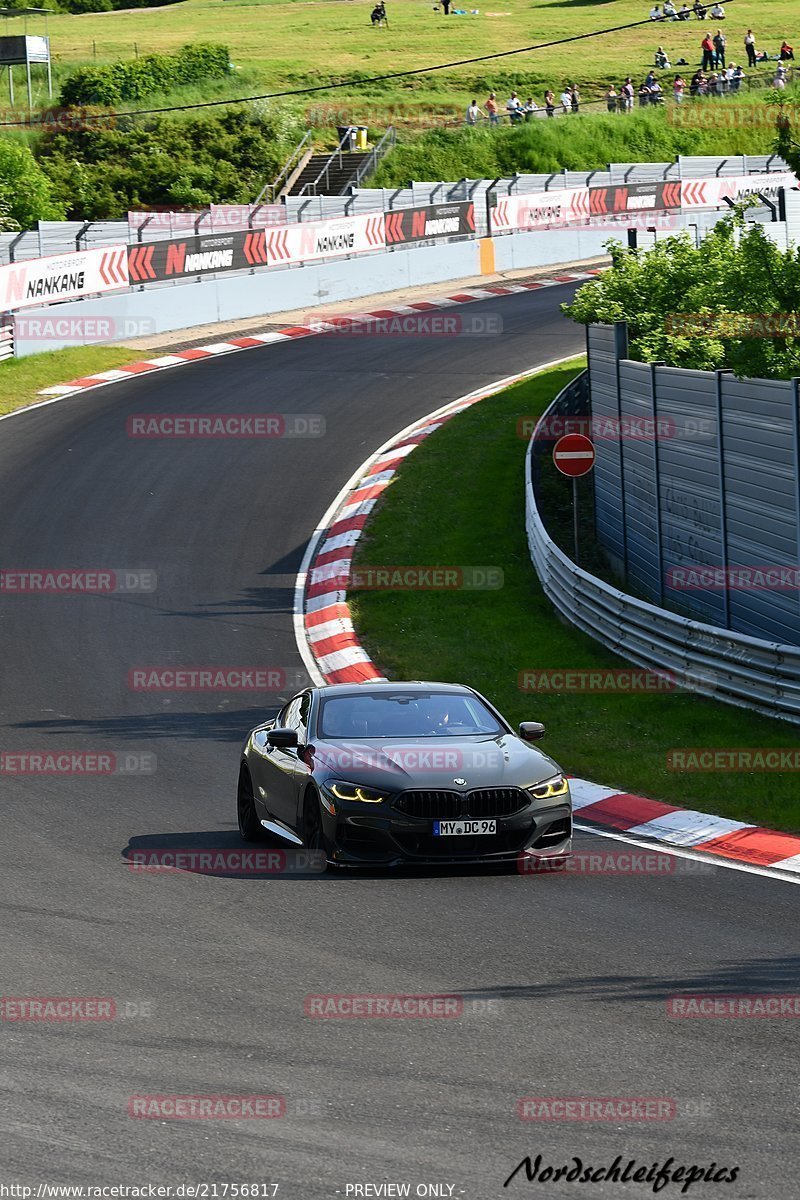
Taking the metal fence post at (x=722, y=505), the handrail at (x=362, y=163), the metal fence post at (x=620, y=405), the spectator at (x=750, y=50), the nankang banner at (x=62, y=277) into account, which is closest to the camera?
the metal fence post at (x=722, y=505)

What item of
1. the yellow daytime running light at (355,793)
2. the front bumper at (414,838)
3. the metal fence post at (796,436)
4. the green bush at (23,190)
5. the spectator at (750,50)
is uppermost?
the spectator at (750,50)

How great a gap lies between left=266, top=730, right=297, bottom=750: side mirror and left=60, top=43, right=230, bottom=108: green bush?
219 ft

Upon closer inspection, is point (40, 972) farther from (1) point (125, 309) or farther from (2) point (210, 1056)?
(1) point (125, 309)

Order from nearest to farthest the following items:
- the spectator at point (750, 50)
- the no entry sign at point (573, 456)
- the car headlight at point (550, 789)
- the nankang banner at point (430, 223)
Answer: the car headlight at point (550, 789)
the no entry sign at point (573, 456)
the nankang banner at point (430, 223)
the spectator at point (750, 50)

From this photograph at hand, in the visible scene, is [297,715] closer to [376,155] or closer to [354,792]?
[354,792]

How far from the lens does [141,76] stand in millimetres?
77438

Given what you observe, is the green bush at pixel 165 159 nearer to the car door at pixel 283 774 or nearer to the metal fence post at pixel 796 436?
the metal fence post at pixel 796 436

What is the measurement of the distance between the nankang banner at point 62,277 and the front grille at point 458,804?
24.5 metres

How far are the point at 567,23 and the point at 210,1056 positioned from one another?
355 ft

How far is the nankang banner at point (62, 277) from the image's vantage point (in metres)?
33.1

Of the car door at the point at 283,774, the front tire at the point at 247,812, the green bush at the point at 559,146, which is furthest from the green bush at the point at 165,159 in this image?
the car door at the point at 283,774

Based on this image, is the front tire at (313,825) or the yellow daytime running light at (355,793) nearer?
the yellow daytime running light at (355,793)

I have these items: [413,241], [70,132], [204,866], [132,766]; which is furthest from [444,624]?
[70,132]

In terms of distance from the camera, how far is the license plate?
1082cm
